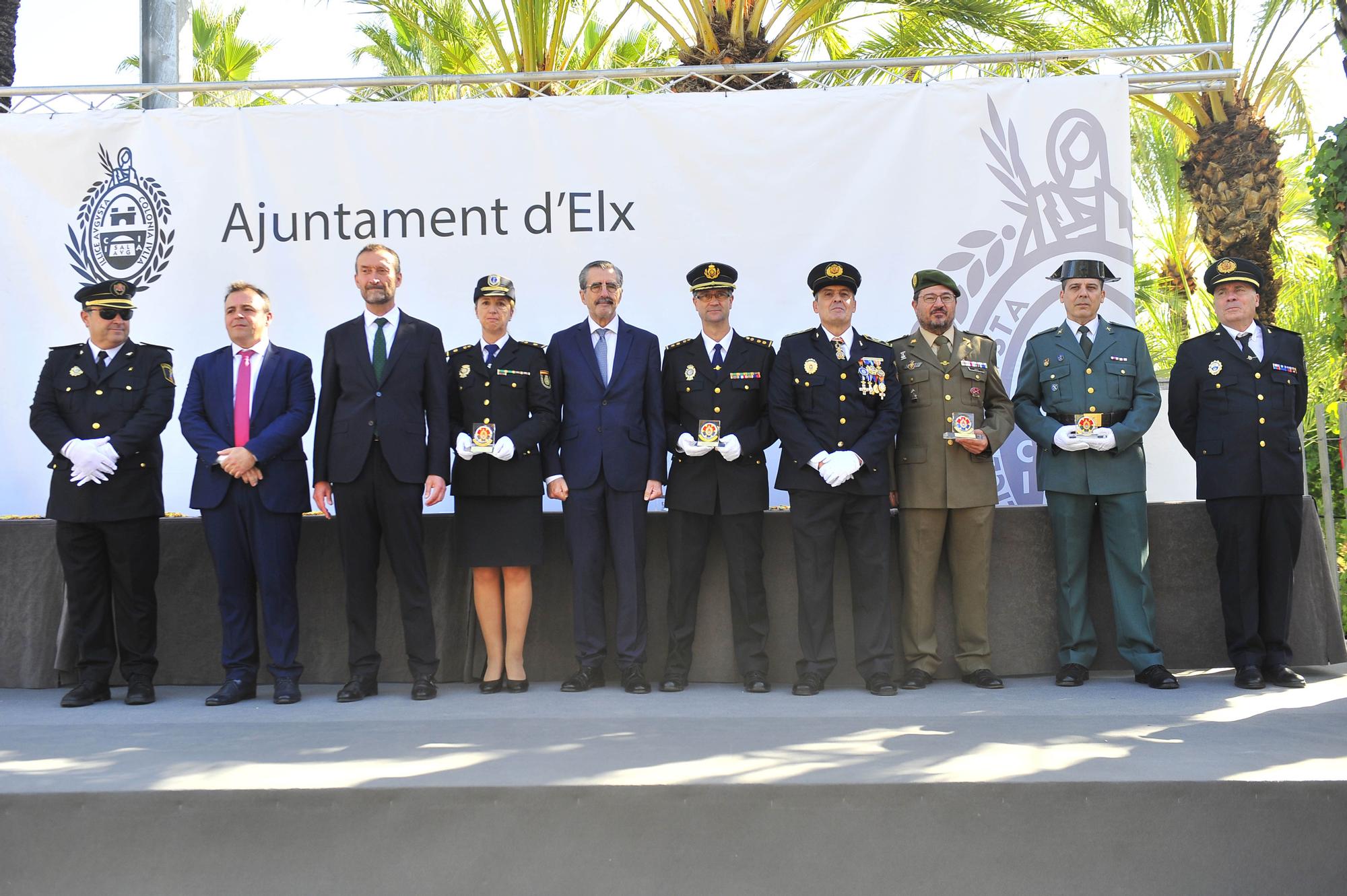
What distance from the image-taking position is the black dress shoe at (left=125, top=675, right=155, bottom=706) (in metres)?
4.68

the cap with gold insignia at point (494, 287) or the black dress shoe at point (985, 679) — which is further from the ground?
the cap with gold insignia at point (494, 287)

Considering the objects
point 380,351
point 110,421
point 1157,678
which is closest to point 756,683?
point 1157,678

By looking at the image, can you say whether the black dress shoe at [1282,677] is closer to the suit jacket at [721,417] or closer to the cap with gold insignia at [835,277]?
the suit jacket at [721,417]

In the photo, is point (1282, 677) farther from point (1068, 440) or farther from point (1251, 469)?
point (1068, 440)

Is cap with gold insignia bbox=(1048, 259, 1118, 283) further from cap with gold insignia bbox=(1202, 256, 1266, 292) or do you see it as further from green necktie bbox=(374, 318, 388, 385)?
green necktie bbox=(374, 318, 388, 385)

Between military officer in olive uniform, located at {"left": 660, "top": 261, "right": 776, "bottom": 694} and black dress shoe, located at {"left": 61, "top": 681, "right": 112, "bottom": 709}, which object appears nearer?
black dress shoe, located at {"left": 61, "top": 681, "right": 112, "bottom": 709}

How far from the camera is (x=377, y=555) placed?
4.86 m

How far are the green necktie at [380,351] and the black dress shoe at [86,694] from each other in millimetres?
1715

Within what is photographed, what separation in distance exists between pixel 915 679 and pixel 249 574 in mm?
2857

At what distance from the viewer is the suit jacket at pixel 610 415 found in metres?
4.88

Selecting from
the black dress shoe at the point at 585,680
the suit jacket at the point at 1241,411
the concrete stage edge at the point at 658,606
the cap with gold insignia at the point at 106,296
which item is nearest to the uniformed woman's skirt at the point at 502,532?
the concrete stage edge at the point at 658,606

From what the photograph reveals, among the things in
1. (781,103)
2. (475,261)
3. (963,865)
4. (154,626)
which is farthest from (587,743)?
(781,103)

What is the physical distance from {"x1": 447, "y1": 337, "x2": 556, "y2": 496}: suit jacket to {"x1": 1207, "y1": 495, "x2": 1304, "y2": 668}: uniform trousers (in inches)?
115

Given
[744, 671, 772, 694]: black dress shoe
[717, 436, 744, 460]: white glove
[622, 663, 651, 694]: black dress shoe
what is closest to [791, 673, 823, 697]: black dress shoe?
[744, 671, 772, 694]: black dress shoe
